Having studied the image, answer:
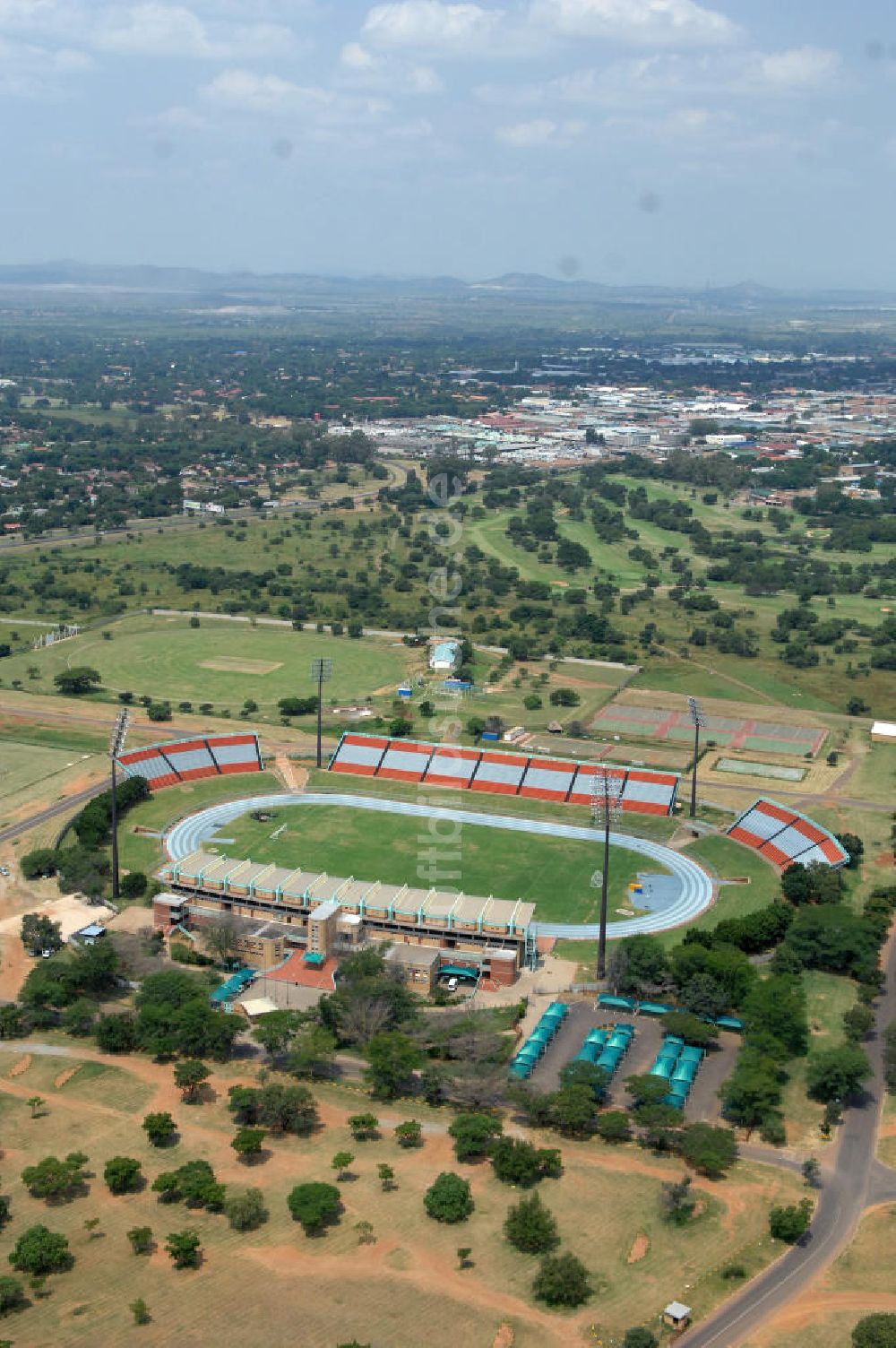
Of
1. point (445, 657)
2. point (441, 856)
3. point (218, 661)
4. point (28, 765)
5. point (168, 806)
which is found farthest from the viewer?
point (218, 661)

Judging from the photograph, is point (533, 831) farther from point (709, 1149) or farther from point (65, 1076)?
point (65, 1076)

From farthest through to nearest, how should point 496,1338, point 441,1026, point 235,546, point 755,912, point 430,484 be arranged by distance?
point 430,484, point 235,546, point 755,912, point 441,1026, point 496,1338

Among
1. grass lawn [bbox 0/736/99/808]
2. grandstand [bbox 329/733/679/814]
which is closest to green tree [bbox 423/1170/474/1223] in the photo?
grandstand [bbox 329/733/679/814]

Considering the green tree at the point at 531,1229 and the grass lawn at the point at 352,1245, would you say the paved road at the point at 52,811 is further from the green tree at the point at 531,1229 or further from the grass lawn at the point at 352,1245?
the green tree at the point at 531,1229

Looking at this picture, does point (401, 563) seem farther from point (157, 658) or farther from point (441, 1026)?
point (441, 1026)

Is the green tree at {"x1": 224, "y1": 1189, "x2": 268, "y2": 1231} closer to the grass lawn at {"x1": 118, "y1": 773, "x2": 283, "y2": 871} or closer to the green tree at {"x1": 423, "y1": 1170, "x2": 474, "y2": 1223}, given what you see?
the green tree at {"x1": 423, "y1": 1170, "x2": 474, "y2": 1223}

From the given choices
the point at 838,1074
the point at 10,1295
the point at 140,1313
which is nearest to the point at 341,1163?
the point at 140,1313

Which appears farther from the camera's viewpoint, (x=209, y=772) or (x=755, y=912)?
(x=209, y=772)

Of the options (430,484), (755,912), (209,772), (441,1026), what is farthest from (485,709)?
(430,484)
